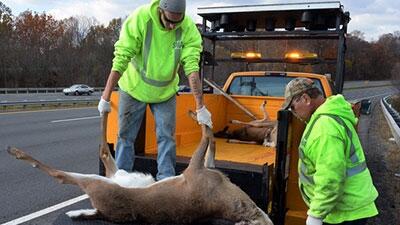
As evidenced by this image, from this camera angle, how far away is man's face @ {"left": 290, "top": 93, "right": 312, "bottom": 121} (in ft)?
11.5

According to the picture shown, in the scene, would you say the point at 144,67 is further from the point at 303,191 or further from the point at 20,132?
the point at 20,132

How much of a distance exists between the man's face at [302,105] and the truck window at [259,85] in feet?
14.8

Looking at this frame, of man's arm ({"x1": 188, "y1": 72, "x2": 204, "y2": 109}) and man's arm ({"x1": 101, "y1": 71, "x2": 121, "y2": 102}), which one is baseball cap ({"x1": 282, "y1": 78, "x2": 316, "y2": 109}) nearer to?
man's arm ({"x1": 188, "y1": 72, "x2": 204, "y2": 109})

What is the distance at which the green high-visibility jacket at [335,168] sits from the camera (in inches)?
125

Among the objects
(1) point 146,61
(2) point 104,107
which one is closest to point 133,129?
(2) point 104,107

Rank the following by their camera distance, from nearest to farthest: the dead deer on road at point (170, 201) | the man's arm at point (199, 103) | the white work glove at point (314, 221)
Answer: the dead deer on road at point (170, 201) < the white work glove at point (314, 221) < the man's arm at point (199, 103)

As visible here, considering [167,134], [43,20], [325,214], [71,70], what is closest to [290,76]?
[167,134]

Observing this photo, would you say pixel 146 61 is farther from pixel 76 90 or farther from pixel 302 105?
pixel 76 90

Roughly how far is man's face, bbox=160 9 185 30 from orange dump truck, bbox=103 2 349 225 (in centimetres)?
86

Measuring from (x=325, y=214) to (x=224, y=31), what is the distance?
4.68 metres

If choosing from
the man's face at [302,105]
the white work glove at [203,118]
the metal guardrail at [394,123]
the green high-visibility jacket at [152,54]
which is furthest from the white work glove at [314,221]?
the metal guardrail at [394,123]

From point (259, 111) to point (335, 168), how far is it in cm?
480

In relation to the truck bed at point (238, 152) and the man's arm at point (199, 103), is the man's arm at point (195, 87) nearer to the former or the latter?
the man's arm at point (199, 103)

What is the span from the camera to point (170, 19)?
4062 millimetres
